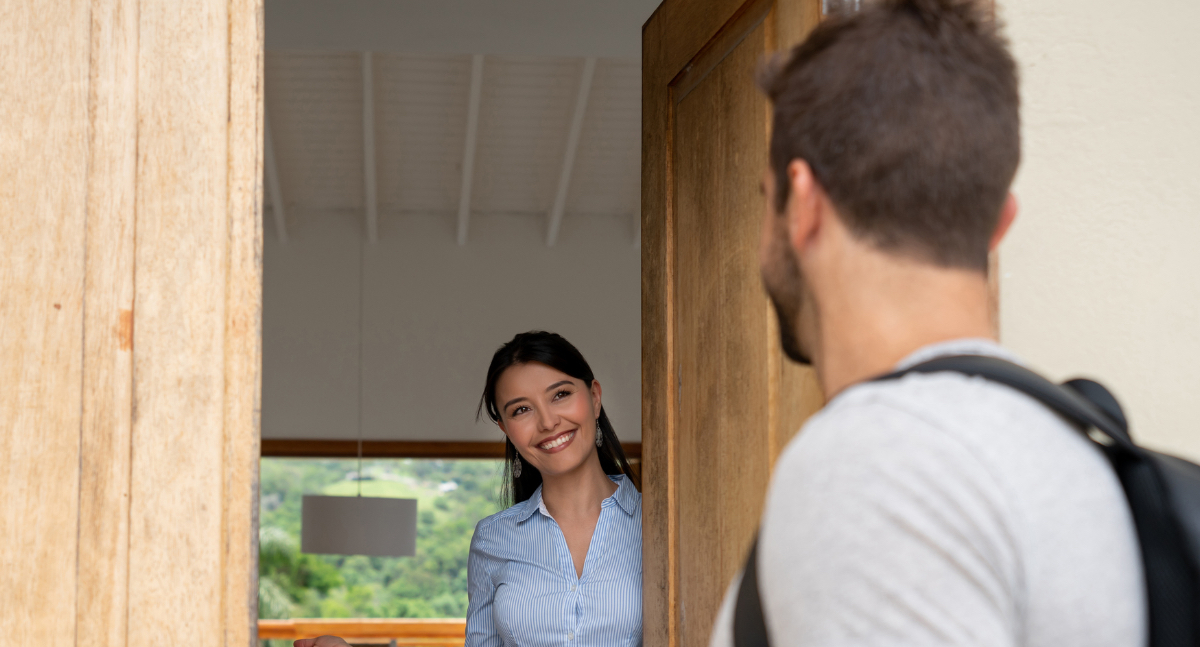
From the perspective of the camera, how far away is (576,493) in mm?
2434

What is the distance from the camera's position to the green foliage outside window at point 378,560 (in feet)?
27.7

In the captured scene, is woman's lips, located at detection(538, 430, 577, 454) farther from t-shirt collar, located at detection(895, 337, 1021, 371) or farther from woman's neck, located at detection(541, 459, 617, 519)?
t-shirt collar, located at detection(895, 337, 1021, 371)

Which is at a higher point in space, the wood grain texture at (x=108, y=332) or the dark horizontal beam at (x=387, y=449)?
the wood grain texture at (x=108, y=332)

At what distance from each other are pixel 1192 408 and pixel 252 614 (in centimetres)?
117

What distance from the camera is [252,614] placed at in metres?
1.11

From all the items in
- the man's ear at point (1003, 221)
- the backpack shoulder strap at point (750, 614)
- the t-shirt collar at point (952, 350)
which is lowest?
the backpack shoulder strap at point (750, 614)

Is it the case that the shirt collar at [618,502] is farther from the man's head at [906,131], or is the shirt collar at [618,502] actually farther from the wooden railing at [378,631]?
the wooden railing at [378,631]

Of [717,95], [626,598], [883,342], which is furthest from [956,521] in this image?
[626,598]

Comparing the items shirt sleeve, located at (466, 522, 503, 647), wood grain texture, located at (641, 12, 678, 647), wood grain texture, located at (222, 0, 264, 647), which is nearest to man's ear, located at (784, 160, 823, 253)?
wood grain texture, located at (222, 0, 264, 647)

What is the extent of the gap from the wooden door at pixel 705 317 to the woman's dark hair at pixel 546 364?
0.52m

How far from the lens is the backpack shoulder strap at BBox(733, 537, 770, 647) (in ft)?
2.06

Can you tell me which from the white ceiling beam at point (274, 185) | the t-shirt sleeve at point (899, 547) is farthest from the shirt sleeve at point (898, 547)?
the white ceiling beam at point (274, 185)

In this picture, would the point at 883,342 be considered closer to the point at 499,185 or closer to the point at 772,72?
the point at 772,72

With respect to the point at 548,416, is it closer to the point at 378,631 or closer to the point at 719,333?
the point at 719,333
